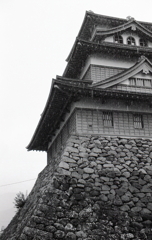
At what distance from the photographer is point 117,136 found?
53.0 ft

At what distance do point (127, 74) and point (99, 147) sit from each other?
5308 mm

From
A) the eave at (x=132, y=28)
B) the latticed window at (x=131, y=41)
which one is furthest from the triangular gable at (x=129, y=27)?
the latticed window at (x=131, y=41)

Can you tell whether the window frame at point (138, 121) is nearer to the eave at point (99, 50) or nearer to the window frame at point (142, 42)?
the eave at point (99, 50)

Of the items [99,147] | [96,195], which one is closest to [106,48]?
[99,147]

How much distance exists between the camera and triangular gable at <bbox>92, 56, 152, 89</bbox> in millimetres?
16891

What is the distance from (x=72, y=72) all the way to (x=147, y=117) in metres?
7.88

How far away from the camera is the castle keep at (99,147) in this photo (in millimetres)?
11898

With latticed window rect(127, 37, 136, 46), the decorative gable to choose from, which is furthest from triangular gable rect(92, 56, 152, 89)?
latticed window rect(127, 37, 136, 46)

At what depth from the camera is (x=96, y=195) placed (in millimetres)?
13016

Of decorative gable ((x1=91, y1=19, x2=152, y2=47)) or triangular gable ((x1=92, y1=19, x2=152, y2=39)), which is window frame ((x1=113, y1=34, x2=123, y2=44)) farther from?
triangular gable ((x1=92, y1=19, x2=152, y2=39))

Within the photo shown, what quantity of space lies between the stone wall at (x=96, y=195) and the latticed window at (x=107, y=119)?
1.05 metres

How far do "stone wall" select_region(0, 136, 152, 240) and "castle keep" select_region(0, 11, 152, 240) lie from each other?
0.13ft

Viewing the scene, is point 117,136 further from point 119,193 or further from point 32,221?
point 32,221

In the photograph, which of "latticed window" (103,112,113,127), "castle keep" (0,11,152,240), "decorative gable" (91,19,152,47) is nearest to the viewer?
"castle keep" (0,11,152,240)
